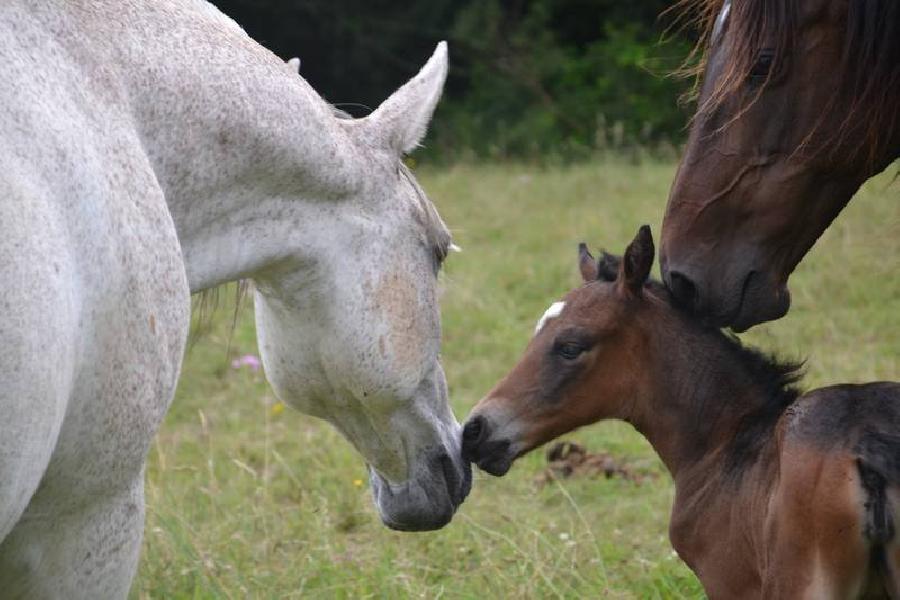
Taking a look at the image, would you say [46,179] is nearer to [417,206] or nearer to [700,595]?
[417,206]

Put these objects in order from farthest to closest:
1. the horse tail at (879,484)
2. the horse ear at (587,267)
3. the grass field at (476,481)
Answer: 1. the grass field at (476,481)
2. the horse ear at (587,267)
3. the horse tail at (879,484)

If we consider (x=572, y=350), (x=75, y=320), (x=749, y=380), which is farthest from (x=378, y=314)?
Answer: (x=749, y=380)

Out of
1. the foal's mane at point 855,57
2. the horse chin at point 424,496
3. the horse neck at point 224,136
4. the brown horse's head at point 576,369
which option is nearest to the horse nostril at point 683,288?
Result: the brown horse's head at point 576,369

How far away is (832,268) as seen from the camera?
23.4ft

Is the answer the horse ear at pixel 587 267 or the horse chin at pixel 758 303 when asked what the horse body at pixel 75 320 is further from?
the horse ear at pixel 587 267

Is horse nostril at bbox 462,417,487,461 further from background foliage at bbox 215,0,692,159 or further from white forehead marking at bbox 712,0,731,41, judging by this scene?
background foliage at bbox 215,0,692,159

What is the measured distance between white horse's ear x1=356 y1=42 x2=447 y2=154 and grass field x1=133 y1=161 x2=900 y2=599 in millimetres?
328

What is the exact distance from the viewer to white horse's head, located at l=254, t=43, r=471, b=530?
7.81 ft

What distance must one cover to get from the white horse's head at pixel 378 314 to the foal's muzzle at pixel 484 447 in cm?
32

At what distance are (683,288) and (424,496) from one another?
2.33ft

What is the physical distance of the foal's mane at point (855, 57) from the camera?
8.23 ft

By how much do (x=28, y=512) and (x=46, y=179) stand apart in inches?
18.8

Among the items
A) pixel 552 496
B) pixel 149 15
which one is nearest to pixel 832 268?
pixel 552 496

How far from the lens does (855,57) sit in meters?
2.54
